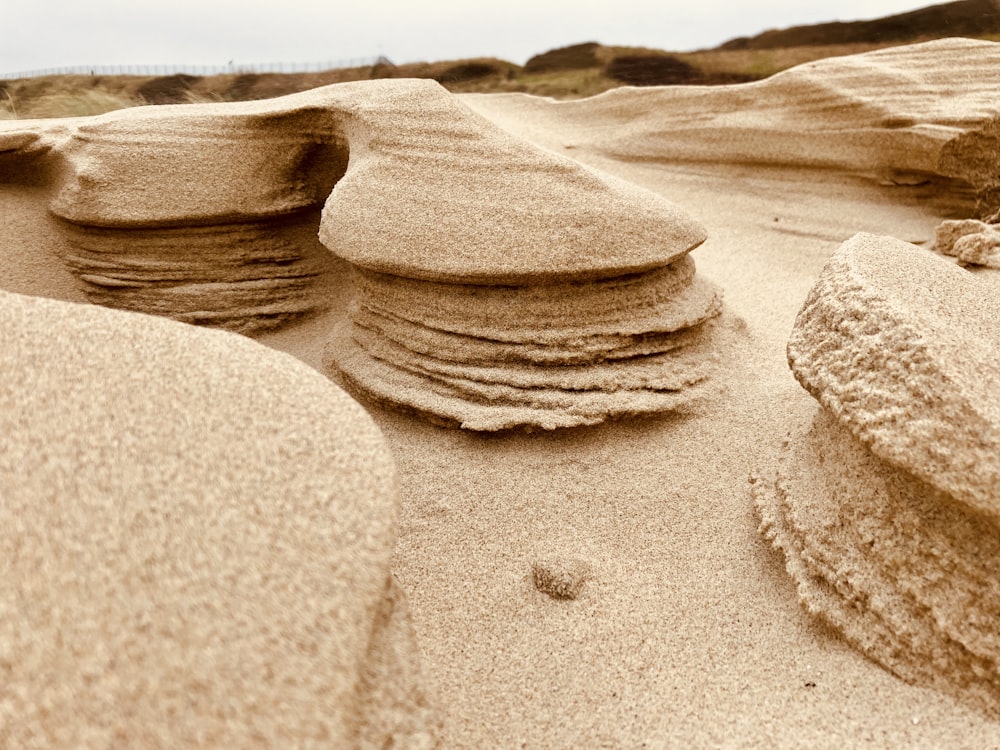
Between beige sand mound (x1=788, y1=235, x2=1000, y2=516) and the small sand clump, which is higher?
beige sand mound (x1=788, y1=235, x2=1000, y2=516)

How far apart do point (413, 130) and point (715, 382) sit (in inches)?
43.1

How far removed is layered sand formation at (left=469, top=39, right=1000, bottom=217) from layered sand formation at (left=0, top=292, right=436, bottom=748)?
277 centimetres

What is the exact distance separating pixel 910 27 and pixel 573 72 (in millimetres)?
1802

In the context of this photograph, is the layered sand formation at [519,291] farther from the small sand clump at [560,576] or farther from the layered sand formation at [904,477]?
the layered sand formation at [904,477]

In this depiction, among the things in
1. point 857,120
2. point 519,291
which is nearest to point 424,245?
point 519,291

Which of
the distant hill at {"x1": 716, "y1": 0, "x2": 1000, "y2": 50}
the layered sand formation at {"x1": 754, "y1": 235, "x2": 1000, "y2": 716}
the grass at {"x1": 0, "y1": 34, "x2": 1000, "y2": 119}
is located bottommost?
the layered sand formation at {"x1": 754, "y1": 235, "x2": 1000, "y2": 716}

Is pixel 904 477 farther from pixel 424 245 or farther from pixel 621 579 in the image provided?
pixel 424 245

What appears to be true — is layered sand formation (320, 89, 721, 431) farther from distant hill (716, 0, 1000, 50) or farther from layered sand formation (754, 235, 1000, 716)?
distant hill (716, 0, 1000, 50)

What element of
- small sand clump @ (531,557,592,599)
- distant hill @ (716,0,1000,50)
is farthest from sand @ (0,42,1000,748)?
distant hill @ (716,0,1000,50)

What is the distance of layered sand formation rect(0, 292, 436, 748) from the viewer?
70 centimetres

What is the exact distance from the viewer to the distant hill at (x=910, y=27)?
3309 millimetres

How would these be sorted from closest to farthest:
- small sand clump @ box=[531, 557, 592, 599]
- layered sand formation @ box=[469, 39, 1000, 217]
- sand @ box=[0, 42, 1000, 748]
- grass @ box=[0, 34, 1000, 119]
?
sand @ box=[0, 42, 1000, 748]
small sand clump @ box=[531, 557, 592, 599]
layered sand formation @ box=[469, 39, 1000, 217]
grass @ box=[0, 34, 1000, 119]

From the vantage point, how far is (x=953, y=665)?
3.39 ft

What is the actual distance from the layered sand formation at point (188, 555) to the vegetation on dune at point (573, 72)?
2806 millimetres
